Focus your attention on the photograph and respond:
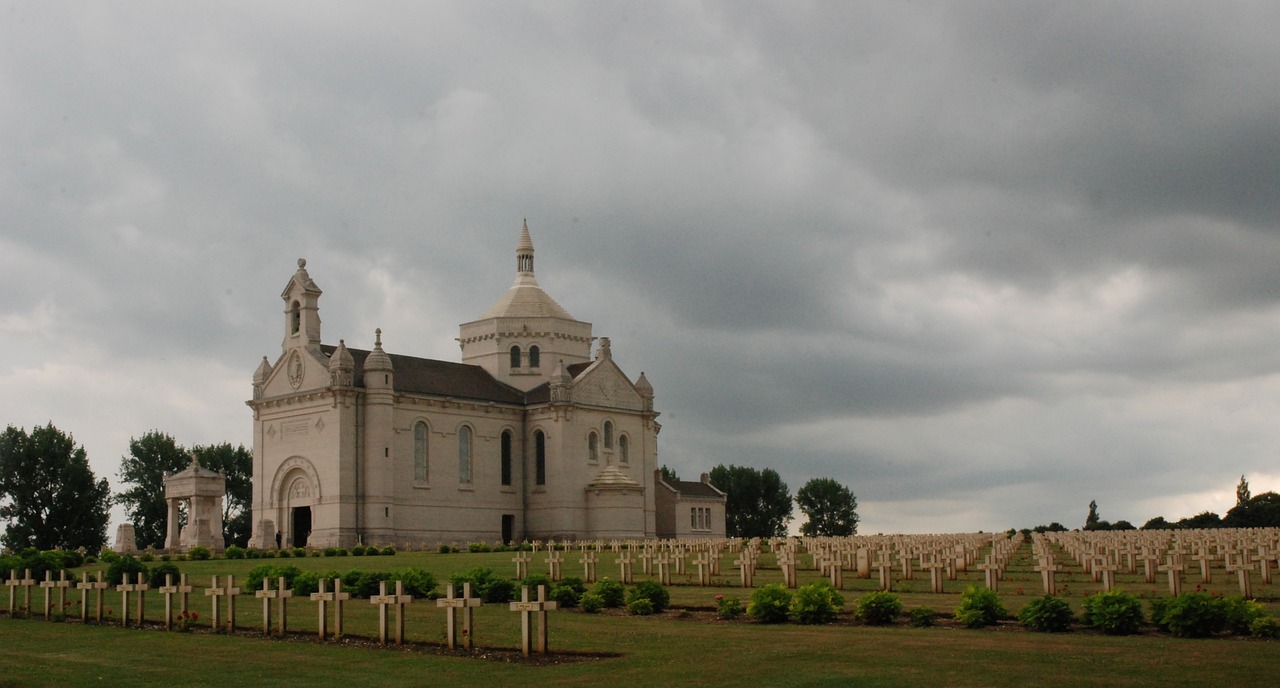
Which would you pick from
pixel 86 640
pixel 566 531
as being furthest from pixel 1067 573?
pixel 566 531

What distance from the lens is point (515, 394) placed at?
83.7 meters

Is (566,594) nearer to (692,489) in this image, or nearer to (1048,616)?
(1048,616)

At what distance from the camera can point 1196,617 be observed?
2006 cm

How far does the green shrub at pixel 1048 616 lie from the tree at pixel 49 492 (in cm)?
7756

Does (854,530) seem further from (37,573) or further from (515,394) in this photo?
(37,573)

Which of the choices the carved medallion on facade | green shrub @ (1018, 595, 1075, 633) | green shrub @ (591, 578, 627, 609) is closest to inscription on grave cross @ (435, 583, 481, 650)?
green shrub @ (591, 578, 627, 609)

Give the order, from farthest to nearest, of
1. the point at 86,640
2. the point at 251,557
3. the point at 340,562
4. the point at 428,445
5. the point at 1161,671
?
the point at 428,445, the point at 251,557, the point at 340,562, the point at 86,640, the point at 1161,671

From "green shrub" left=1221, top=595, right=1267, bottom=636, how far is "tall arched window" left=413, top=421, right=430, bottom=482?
193 ft

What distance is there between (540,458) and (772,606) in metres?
58.9

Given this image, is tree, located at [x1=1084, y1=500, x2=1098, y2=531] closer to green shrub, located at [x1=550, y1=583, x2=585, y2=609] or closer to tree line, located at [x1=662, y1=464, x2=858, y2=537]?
tree line, located at [x1=662, y1=464, x2=858, y2=537]

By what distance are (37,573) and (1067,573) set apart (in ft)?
90.9

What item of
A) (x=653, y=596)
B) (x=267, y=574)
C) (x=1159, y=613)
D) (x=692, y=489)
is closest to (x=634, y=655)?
(x=653, y=596)

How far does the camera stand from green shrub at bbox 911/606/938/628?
2273 centimetres

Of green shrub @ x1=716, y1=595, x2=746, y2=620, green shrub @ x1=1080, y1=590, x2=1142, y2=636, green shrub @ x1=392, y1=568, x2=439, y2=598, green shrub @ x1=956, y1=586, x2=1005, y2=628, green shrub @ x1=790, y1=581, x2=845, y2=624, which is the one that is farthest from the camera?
green shrub @ x1=392, y1=568, x2=439, y2=598
